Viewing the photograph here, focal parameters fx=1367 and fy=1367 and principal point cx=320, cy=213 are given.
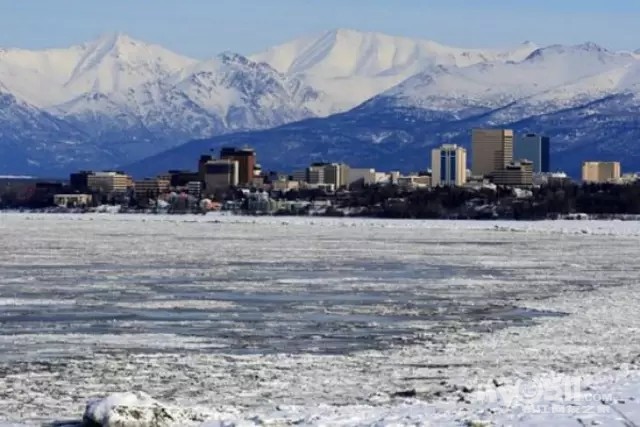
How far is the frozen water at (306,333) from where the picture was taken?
16.5 metres

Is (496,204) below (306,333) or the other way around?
the other way around

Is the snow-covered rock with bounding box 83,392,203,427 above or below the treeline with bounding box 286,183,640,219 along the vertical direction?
below

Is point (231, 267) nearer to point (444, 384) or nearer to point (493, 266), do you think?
point (493, 266)

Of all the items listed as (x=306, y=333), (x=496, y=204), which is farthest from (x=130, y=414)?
(x=496, y=204)

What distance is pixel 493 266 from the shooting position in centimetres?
4334

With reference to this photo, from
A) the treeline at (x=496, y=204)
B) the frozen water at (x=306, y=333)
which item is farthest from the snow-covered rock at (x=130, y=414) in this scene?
the treeline at (x=496, y=204)

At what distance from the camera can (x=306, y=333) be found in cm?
2320

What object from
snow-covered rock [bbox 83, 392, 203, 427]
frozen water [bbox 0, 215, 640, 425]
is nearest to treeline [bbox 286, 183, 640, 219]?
frozen water [bbox 0, 215, 640, 425]

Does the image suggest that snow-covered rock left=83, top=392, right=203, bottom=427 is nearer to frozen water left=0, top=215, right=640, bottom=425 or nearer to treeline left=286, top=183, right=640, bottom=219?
frozen water left=0, top=215, right=640, bottom=425

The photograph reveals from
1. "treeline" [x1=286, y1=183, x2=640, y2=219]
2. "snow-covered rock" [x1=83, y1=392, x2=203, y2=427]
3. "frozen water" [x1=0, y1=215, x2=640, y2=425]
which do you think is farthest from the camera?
"treeline" [x1=286, y1=183, x2=640, y2=219]

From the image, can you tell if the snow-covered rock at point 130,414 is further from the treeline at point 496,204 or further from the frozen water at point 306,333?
the treeline at point 496,204

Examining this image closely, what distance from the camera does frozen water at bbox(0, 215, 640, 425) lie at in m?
16.5

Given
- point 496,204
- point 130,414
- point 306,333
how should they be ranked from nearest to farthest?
point 130,414 < point 306,333 < point 496,204

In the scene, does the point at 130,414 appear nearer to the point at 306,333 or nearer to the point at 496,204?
the point at 306,333
